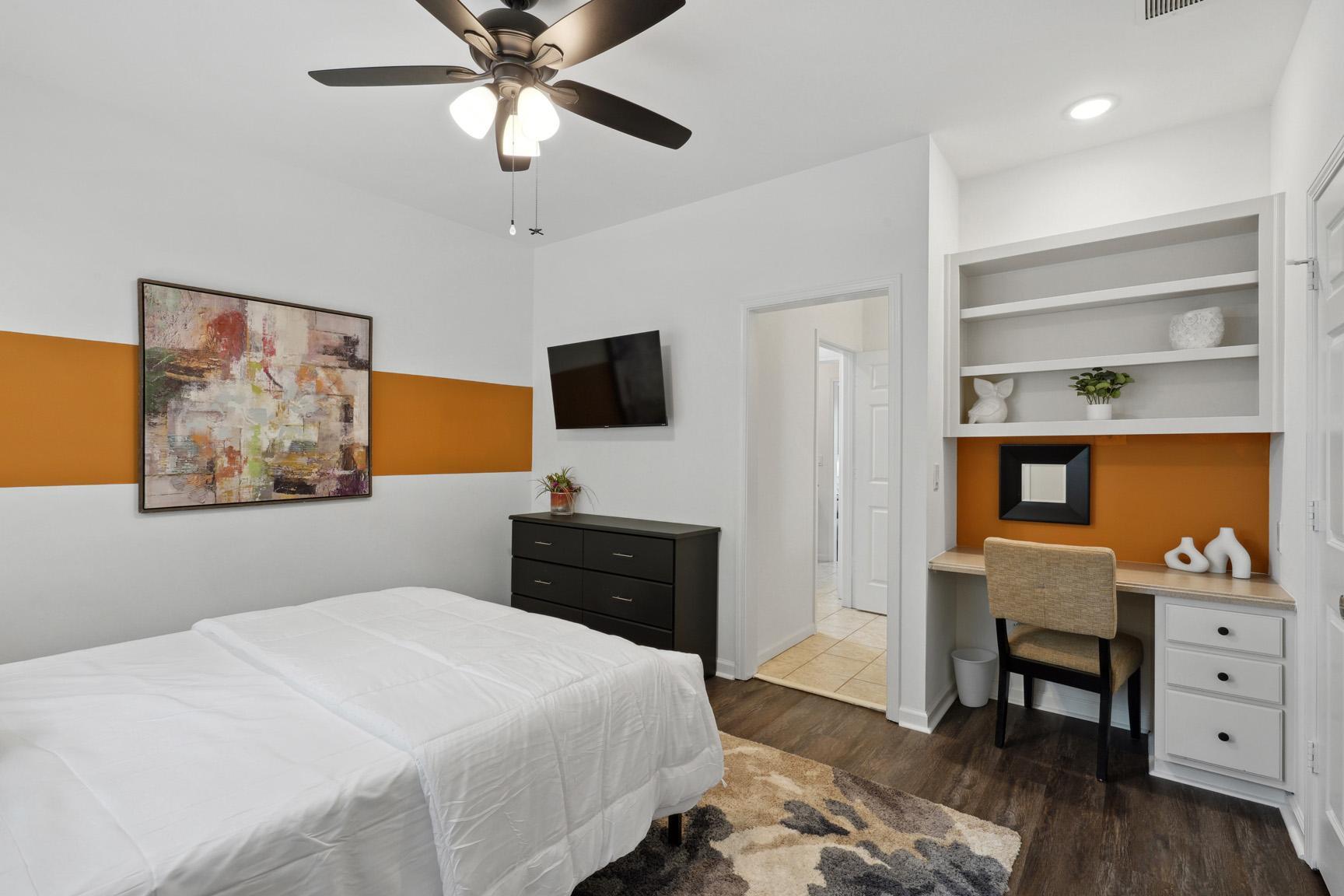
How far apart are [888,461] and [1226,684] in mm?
1545

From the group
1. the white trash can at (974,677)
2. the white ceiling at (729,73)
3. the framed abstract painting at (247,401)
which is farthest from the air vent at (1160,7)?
the framed abstract painting at (247,401)

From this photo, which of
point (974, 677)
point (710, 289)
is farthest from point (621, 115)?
point (974, 677)

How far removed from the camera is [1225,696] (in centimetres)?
240

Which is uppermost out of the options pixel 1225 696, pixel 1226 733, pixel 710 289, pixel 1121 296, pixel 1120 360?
pixel 710 289

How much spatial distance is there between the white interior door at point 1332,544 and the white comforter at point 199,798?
7.89 feet

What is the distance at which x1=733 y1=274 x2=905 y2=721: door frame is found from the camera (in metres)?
3.09

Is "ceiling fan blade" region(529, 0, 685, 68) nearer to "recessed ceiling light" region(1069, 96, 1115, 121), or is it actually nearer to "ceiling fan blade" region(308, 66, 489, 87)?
"ceiling fan blade" region(308, 66, 489, 87)

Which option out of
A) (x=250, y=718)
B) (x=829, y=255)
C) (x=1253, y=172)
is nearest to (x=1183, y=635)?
(x=1253, y=172)

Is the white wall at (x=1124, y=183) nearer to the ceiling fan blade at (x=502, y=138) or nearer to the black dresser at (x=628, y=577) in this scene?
the black dresser at (x=628, y=577)

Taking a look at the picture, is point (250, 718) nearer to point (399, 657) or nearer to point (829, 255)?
point (399, 657)

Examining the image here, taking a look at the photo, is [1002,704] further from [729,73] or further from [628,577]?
[729,73]

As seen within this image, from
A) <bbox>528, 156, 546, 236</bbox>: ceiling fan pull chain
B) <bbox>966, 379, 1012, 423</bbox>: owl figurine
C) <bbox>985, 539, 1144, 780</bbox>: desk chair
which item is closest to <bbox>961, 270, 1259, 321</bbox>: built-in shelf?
<bbox>966, 379, 1012, 423</bbox>: owl figurine

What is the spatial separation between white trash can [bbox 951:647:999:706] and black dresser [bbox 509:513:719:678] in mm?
1282

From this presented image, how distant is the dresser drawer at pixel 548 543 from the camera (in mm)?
3832
